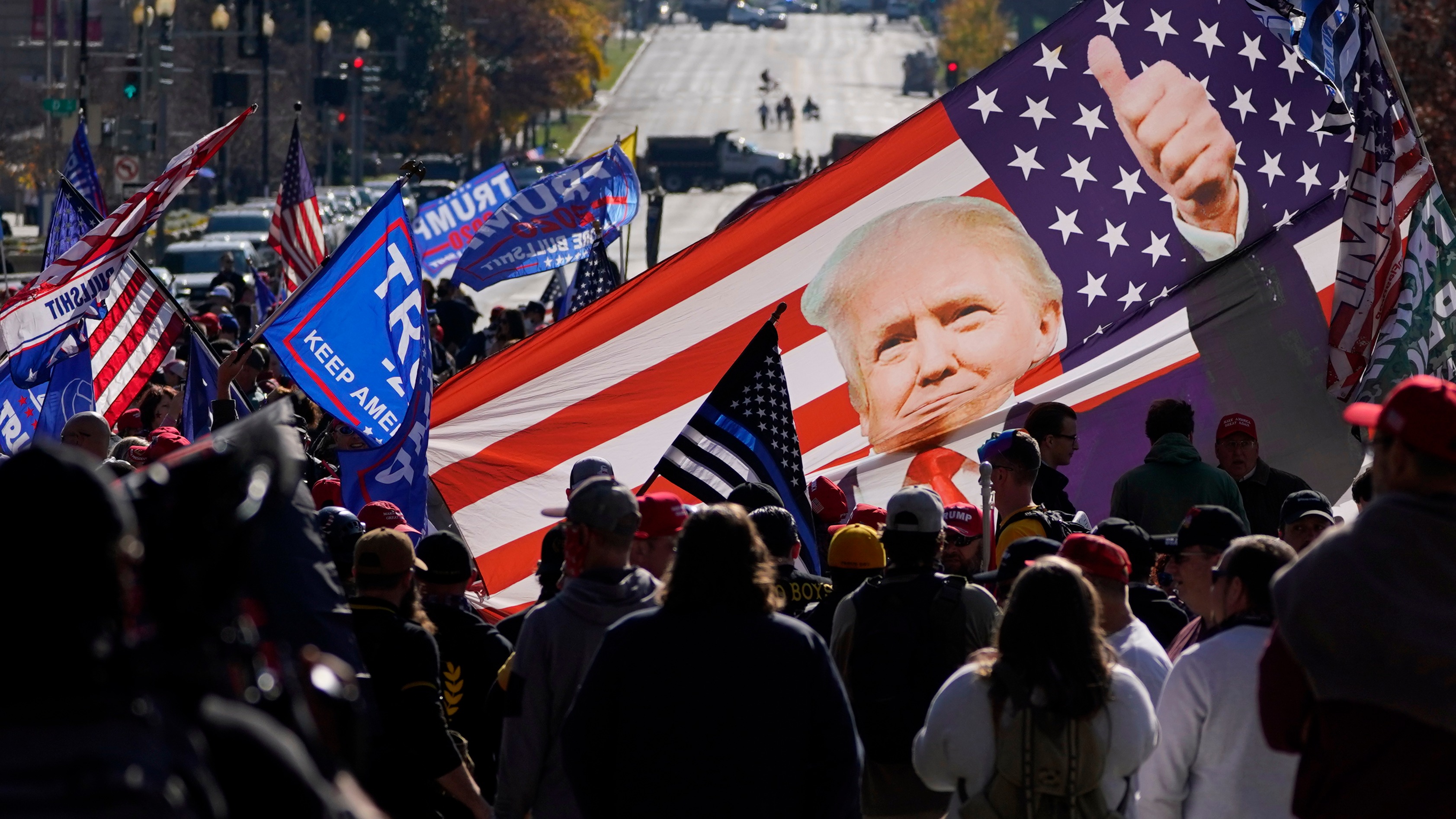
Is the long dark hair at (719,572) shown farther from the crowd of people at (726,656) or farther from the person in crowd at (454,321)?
the person in crowd at (454,321)

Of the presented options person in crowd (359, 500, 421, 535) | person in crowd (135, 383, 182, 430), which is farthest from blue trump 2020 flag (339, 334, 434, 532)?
person in crowd (135, 383, 182, 430)

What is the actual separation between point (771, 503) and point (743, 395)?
0.66 meters

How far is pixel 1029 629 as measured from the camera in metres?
4.18

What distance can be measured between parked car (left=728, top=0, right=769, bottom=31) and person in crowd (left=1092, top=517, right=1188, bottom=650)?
421ft

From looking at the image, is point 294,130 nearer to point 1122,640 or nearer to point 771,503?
point 771,503

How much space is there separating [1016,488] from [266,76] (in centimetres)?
4171

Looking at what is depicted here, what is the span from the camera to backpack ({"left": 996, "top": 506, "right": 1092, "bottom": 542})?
6586mm

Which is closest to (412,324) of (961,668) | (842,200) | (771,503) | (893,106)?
(842,200)

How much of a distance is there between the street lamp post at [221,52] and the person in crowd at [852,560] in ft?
79.0

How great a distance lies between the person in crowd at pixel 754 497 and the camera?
6.64 m

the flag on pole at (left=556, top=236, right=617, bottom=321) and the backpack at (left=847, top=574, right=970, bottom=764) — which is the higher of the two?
the flag on pole at (left=556, top=236, right=617, bottom=321)

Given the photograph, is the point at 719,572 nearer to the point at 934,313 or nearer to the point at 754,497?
the point at 754,497

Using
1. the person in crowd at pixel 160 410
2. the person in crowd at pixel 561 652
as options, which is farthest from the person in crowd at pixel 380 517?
the person in crowd at pixel 160 410

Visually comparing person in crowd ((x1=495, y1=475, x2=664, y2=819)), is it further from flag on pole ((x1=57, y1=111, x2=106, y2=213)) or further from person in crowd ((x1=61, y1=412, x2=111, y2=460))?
flag on pole ((x1=57, y1=111, x2=106, y2=213))
